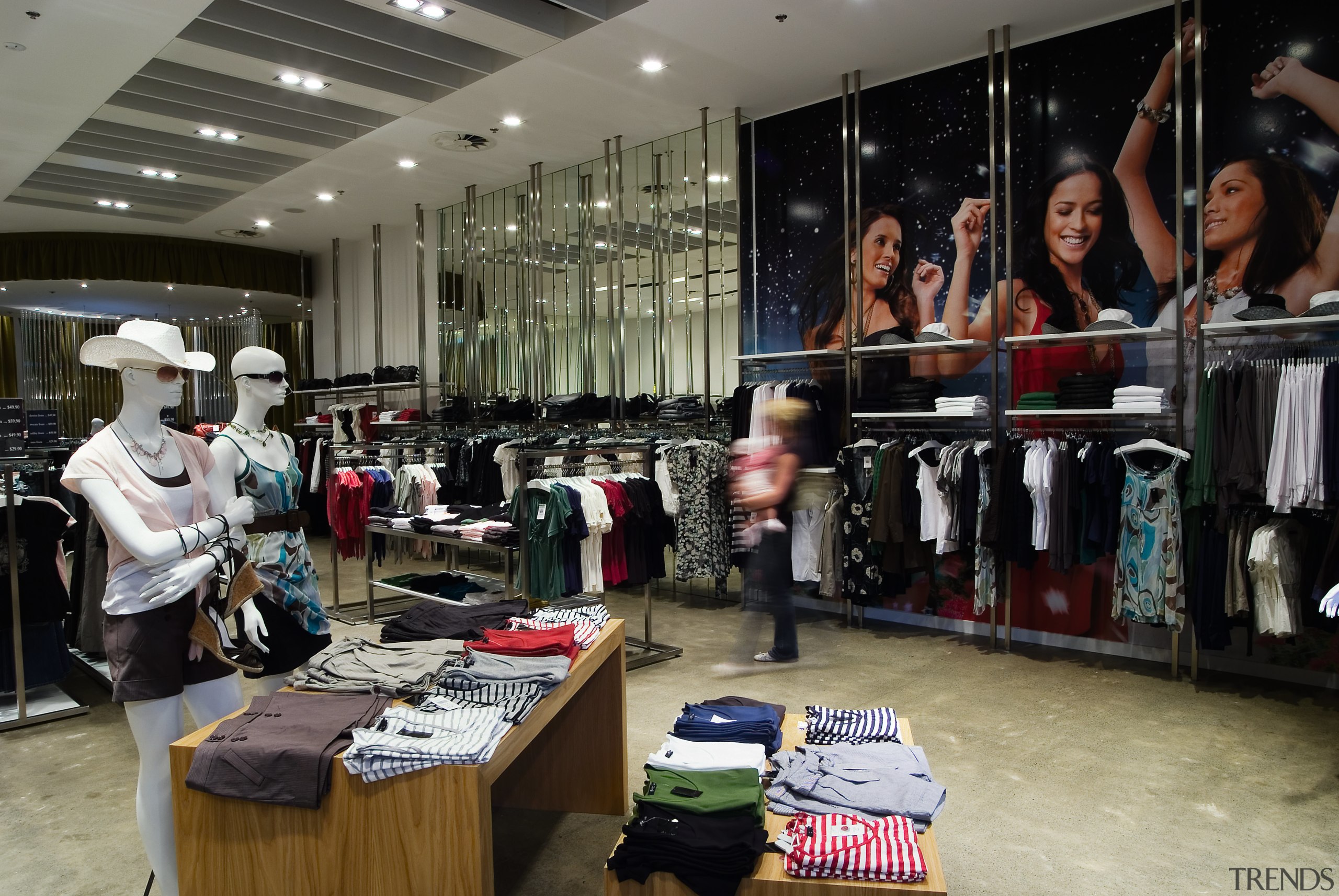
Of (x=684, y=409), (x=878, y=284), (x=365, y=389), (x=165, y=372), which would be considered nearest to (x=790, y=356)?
(x=878, y=284)

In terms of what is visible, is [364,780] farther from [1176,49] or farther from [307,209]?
[307,209]

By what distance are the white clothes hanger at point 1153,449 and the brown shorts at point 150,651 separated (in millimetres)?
4414

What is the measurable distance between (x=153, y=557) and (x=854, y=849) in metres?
1.86

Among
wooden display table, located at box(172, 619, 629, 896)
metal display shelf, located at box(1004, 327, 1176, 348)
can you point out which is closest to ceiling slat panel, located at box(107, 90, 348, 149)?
metal display shelf, located at box(1004, 327, 1176, 348)

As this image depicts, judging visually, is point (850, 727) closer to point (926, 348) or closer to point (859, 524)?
point (859, 524)

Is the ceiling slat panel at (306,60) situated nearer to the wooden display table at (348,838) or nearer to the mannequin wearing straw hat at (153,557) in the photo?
the mannequin wearing straw hat at (153,557)

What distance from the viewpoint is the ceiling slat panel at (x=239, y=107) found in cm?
611

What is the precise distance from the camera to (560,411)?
25.9 ft

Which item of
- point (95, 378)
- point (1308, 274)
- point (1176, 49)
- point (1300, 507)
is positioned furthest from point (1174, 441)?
point (95, 378)

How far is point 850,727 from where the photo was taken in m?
2.65

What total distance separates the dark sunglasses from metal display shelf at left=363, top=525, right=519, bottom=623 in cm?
150

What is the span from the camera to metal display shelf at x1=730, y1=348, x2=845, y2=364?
→ 6.23 metres

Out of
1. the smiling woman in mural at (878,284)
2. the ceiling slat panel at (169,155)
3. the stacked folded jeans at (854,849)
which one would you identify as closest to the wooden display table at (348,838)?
the stacked folded jeans at (854,849)

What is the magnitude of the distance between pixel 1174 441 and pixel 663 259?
4.15 m
